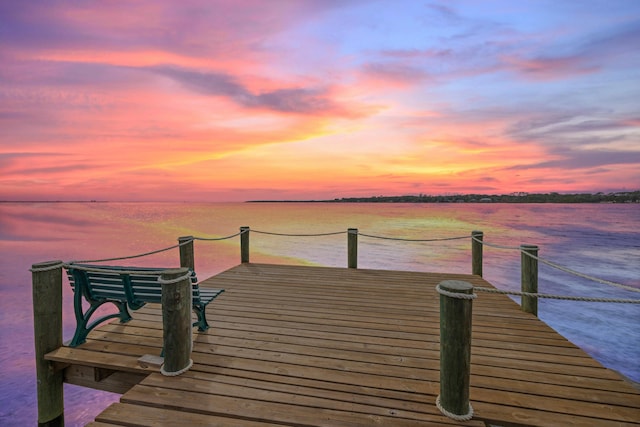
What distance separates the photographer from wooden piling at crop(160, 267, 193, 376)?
302cm

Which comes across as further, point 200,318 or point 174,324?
point 200,318

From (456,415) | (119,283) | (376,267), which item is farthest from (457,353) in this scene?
(376,267)

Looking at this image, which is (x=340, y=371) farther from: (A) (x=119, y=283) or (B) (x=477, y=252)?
(B) (x=477, y=252)

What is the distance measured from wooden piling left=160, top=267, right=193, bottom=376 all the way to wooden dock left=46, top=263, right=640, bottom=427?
4.9 inches

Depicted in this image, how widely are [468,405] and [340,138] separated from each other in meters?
18.8

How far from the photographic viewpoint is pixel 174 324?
3035 mm

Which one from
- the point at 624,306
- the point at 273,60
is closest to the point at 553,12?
the point at 273,60

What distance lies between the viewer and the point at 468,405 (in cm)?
247

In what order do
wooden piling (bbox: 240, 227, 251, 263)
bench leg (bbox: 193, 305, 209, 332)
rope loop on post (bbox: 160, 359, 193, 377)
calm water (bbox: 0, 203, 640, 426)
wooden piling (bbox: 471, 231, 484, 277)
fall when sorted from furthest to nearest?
1. wooden piling (bbox: 240, 227, 251, 263)
2. wooden piling (bbox: 471, 231, 484, 277)
3. calm water (bbox: 0, 203, 640, 426)
4. bench leg (bbox: 193, 305, 209, 332)
5. rope loop on post (bbox: 160, 359, 193, 377)

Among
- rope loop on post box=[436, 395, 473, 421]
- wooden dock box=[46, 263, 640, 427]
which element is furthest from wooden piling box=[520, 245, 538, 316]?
rope loop on post box=[436, 395, 473, 421]

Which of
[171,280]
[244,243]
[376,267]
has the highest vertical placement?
[171,280]

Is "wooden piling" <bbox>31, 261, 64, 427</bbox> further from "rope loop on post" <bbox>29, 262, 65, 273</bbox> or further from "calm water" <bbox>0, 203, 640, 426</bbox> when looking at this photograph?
"calm water" <bbox>0, 203, 640, 426</bbox>

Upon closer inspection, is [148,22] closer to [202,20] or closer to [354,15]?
[202,20]

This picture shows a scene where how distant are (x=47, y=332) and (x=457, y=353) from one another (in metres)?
4.45
